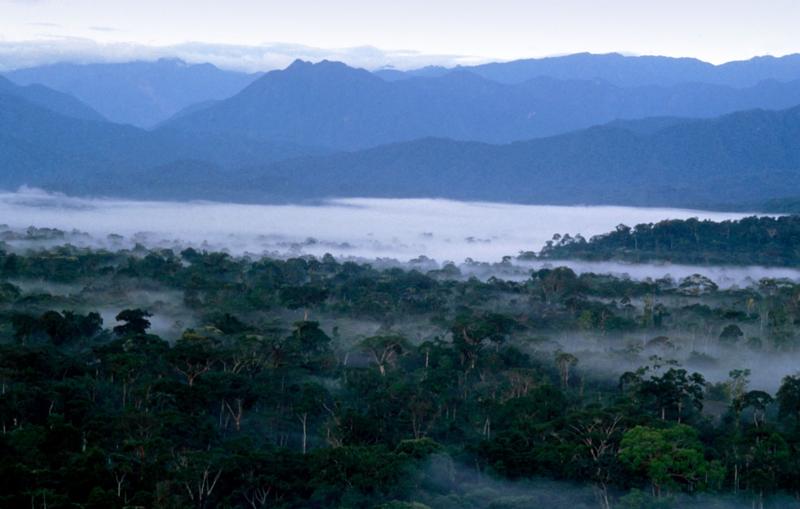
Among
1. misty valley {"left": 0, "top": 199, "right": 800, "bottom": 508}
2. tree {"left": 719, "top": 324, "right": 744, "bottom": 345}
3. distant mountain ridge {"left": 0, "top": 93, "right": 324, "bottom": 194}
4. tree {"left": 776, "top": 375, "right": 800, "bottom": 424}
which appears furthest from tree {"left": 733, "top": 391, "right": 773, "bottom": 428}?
distant mountain ridge {"left": 0, "top": 93, "right": 324, "bottom": 194}

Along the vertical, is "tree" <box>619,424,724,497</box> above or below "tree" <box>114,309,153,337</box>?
below

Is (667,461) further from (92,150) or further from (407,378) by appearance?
(92,150)

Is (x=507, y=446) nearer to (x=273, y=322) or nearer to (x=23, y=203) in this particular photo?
(x=273, y=322)

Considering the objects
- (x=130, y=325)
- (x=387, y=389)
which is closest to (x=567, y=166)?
(x=130, y=325)

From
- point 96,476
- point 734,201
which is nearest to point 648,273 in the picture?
point 96,476

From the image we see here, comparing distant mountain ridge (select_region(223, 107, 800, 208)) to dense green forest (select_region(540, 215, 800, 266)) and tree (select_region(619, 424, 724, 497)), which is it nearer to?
dense green forest (select_region(540, 215, 800, 266))

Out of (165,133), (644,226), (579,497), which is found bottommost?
(579,497)
